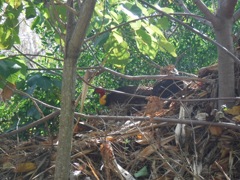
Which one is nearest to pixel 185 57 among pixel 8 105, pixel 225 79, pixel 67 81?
pixel 8 105

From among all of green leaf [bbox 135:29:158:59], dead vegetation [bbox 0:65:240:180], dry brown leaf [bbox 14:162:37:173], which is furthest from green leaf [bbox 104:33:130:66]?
dry brown leaf [bbox 14:162:37:173]

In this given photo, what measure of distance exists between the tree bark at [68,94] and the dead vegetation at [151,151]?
0.91 metres

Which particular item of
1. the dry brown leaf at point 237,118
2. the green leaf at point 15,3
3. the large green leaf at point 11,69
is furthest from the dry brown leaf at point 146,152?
the green leaf at point 15,3

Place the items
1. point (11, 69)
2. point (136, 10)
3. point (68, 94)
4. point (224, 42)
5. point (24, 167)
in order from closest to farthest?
point (68, 94), point (11, 69), point (136, 10), point (24, 167), point (224, 42)

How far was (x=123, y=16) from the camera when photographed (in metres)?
3.02

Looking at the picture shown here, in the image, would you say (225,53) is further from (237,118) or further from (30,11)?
(30,11)

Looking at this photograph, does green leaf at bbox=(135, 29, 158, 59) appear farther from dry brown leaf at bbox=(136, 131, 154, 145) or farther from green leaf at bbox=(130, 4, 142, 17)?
dry brown leaf at bbox=(136, 131, 154, 145)

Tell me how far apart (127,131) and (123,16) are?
0.80 m

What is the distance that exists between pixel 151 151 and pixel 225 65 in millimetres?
791

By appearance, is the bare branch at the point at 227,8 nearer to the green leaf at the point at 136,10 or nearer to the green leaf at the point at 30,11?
the green leaf at the point at 136,10

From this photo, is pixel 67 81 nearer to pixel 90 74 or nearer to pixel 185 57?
pixel 90 74

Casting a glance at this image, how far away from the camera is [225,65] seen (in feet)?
11.2

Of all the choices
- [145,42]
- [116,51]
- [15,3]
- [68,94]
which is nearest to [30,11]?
[15,3]

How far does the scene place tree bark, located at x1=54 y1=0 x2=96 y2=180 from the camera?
6.59 feet
